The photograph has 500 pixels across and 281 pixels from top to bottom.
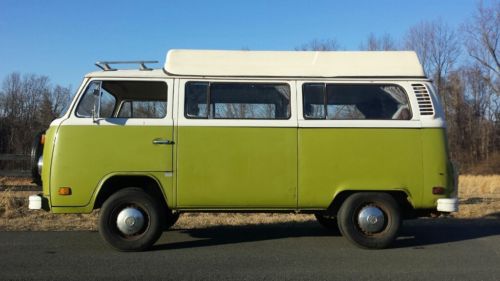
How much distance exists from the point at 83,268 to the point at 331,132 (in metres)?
3.74

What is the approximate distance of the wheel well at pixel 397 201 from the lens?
7.10 meters

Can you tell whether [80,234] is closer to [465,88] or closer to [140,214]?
[140,214]

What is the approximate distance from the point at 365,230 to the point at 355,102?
1855 mm

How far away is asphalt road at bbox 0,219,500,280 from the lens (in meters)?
5.68

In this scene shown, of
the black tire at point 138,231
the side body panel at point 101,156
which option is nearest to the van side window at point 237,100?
the side body panel at point 101,156

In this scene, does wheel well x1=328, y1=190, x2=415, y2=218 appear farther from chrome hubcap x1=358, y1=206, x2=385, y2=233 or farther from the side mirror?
the side mirror

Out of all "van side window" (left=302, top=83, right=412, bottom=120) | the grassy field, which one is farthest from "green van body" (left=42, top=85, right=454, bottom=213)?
the grassy field

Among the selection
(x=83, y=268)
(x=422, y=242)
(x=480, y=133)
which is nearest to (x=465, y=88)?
(x=480, y=133)

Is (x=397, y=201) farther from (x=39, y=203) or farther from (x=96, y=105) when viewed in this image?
(x=39, y=203)

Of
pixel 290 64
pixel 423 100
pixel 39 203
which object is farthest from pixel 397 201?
pixel 39 203

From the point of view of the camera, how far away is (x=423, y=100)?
7.10 metres

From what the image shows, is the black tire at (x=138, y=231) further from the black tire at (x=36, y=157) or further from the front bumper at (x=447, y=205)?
the front bumper at (x=447, y=205)

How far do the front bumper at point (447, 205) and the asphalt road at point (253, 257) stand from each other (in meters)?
0.60

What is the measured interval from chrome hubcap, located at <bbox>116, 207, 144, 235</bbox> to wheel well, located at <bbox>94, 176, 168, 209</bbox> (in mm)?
357
